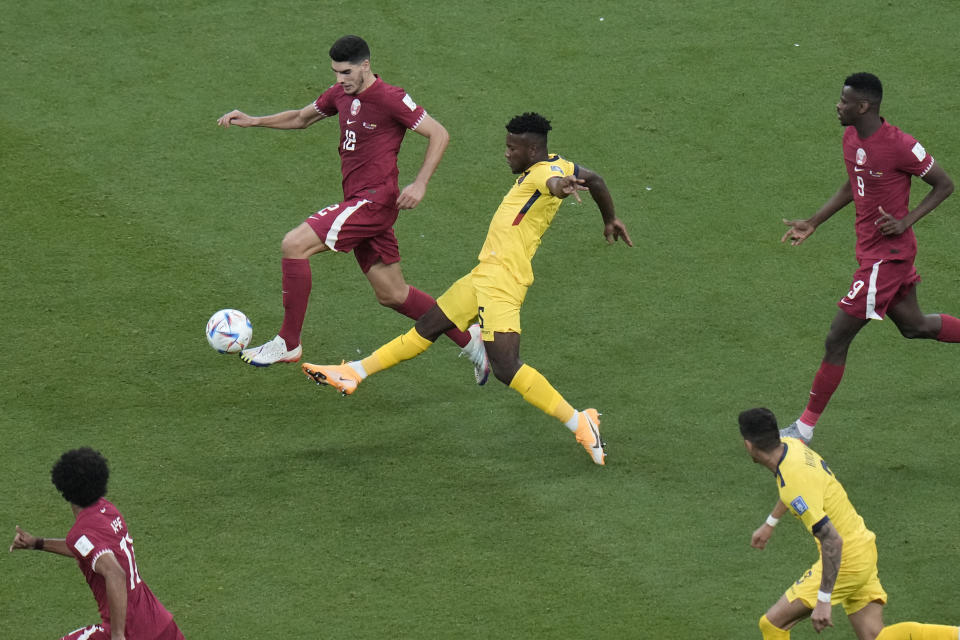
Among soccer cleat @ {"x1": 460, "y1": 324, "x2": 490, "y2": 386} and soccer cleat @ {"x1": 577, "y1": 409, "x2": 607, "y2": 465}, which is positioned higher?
soccer cleat @ {"x1": 577, "y1": 409, "x2": 607, "y2": 465}

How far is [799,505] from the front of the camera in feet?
23.5

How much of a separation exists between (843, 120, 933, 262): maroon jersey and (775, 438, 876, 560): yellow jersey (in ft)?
8.50

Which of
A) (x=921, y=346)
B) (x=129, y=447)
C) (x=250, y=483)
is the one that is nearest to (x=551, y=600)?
(x=250, y=483)

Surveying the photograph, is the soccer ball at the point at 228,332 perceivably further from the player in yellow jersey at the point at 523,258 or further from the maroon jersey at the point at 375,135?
the maroon jersey at the point at 375,135

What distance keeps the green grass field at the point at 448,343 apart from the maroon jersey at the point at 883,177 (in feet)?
4.39

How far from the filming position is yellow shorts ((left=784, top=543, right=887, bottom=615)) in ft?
23.8

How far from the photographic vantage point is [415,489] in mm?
9461

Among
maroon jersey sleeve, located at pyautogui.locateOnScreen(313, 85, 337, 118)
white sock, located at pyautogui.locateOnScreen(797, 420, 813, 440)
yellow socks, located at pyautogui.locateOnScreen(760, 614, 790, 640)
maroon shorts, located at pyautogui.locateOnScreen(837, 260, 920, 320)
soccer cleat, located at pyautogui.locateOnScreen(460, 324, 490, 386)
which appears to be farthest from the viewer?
soccer cleat, located at pyautogui.locateOnScreen(460, 324, 490, 386)

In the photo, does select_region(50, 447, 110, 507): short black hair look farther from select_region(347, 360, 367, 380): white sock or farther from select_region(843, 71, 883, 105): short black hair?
select_region(843, 71, 883, 105): short black hair

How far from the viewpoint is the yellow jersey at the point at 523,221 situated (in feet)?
31.9

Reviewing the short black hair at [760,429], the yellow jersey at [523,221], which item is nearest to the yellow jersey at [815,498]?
the short black hair at [760,429]

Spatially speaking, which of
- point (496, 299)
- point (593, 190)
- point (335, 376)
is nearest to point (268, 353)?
point (335, 376)

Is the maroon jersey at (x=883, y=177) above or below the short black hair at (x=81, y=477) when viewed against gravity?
above

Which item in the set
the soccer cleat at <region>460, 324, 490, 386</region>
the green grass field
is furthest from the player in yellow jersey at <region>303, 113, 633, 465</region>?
the soccer cleat at <region>460, 324, 490, 386</region>
